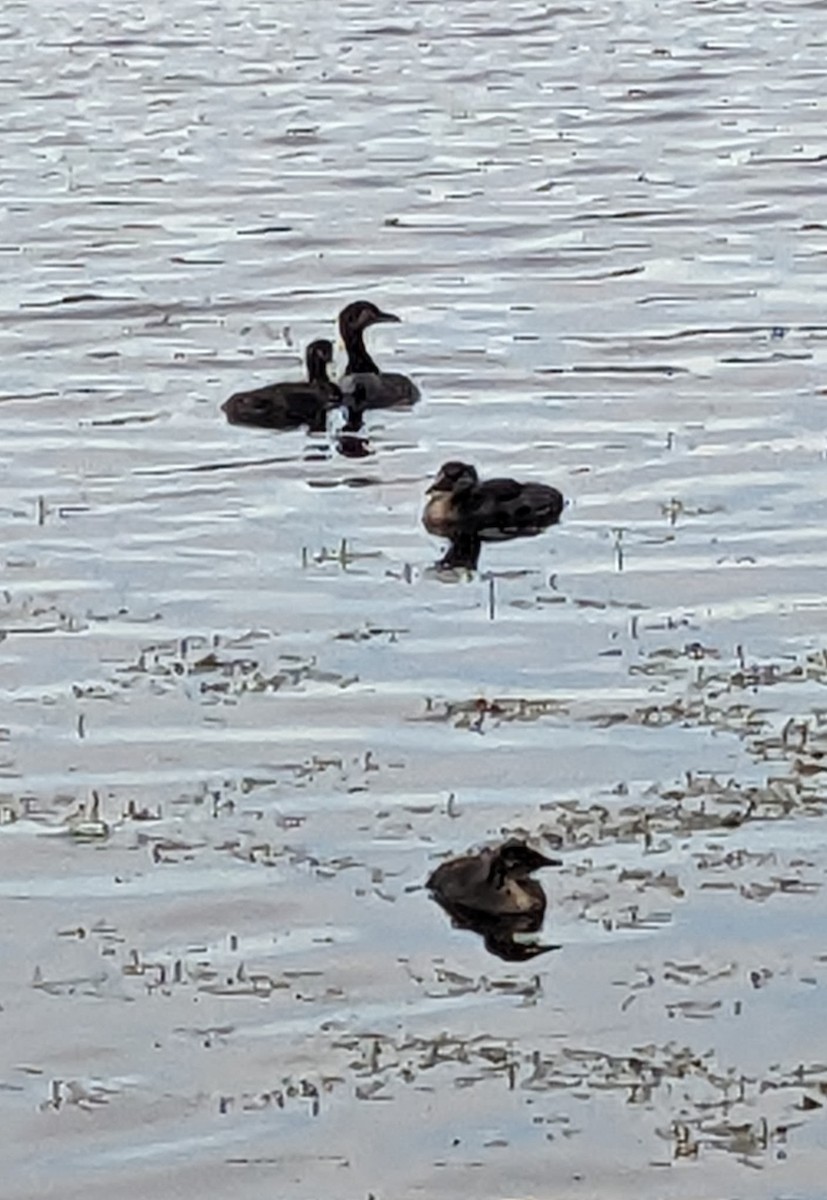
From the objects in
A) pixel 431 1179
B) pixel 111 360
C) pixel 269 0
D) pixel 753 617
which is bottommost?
pixel 431 1179

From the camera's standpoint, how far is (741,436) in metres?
16.3

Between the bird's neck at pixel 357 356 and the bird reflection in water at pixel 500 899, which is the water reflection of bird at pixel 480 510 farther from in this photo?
the bird reflection in water at pixel 500 899

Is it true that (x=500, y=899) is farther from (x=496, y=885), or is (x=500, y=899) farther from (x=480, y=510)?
(x=480, y=510)

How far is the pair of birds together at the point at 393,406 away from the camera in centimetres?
1474

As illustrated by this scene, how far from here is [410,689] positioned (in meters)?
12.6

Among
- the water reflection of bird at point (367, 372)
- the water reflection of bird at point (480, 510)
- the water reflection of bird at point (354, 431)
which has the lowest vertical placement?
the water reflection of bird at point (480, 510)

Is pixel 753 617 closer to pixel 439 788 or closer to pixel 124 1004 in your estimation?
pixel 439 788

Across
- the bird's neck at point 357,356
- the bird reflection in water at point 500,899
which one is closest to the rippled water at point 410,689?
the bird reflection in water at point 500,899

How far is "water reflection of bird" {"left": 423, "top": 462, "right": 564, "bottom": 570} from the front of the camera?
14.7m

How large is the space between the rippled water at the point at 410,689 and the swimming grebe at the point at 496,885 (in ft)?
0.32

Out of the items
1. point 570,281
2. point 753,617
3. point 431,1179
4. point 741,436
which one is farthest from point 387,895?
point 570,281

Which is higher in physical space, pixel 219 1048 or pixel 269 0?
pixel 269 0

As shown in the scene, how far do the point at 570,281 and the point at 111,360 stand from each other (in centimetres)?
318

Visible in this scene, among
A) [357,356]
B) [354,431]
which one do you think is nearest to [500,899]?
[354,431]
